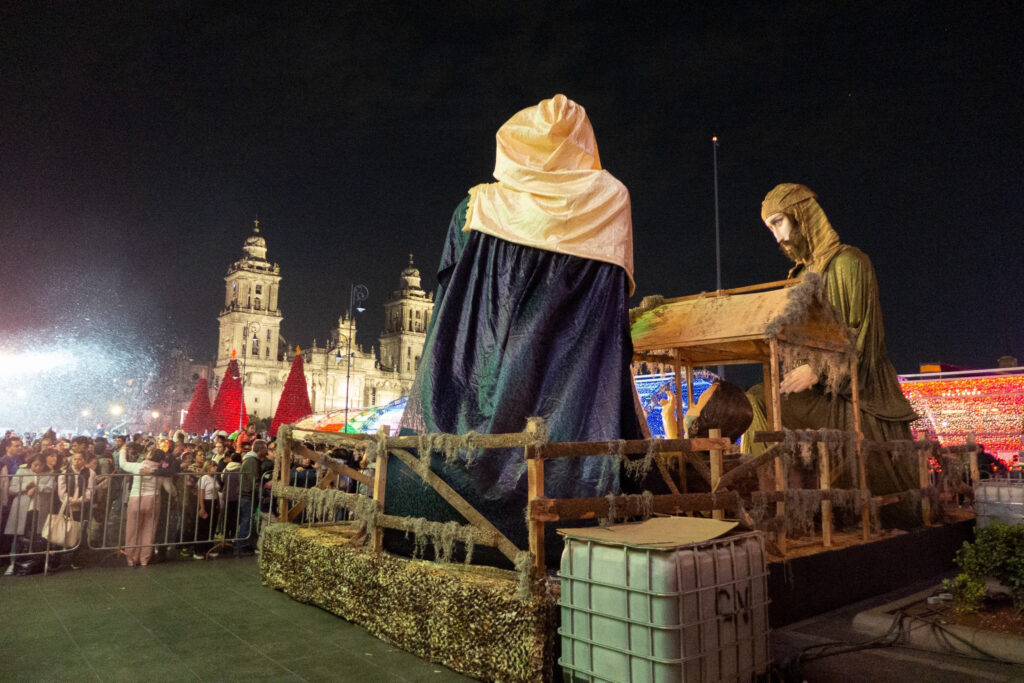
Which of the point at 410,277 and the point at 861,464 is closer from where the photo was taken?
the point at 861,464

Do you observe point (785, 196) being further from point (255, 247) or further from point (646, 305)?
point (255, 247)

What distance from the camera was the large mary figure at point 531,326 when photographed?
477 cm

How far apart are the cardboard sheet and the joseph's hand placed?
4.16 meters

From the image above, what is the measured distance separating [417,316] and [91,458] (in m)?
105

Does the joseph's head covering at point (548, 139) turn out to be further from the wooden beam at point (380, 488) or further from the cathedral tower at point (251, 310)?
the cathedral tower at point (251, 310)

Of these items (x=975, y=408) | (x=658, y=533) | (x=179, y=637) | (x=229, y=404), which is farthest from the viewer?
(x=229, y=404)

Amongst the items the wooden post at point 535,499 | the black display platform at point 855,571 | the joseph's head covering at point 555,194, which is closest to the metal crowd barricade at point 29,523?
the joseph's head covering at point 555,194

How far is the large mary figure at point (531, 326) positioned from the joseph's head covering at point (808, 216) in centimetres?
386

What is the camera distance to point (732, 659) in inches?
126

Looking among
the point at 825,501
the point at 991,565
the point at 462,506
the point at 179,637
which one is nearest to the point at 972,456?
the point at 825,501

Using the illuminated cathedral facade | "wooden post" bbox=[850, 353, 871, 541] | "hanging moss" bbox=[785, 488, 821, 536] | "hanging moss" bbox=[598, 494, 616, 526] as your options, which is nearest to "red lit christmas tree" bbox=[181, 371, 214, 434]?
"wooden post" bbox=[850, 353, 871, 541]

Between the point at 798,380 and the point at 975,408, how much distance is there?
1145cm

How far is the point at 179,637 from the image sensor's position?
4.91 metres

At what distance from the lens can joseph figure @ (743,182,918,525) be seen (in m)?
7.31
